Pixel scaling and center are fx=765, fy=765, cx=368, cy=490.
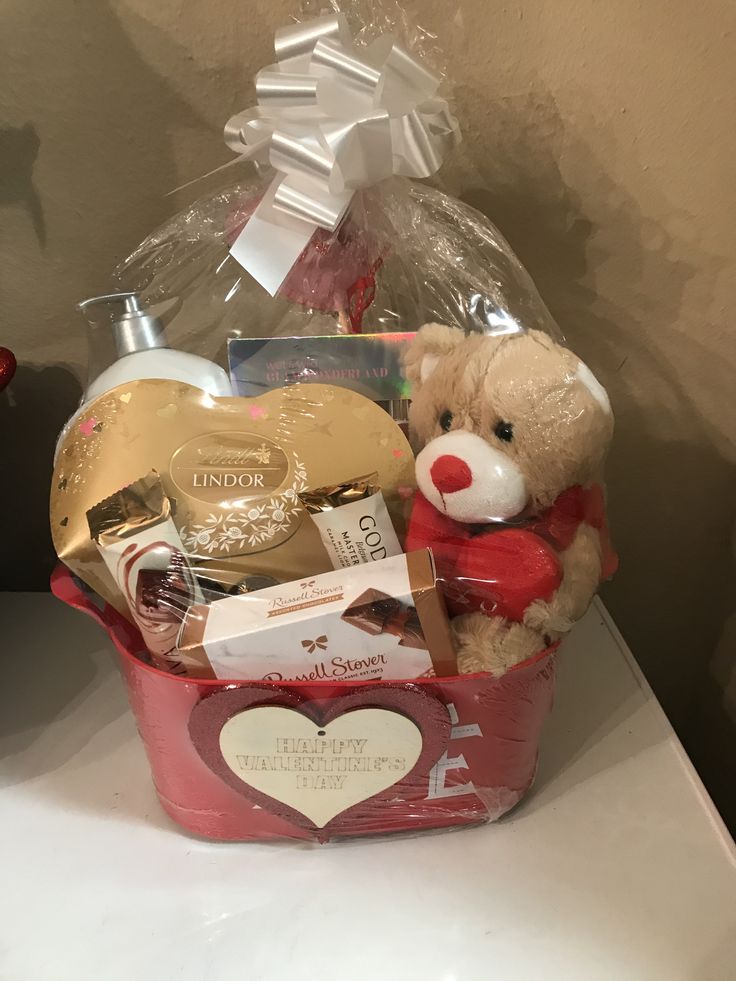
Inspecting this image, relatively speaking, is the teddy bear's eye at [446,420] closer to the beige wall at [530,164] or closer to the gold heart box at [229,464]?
the gold heart box at [229,464]

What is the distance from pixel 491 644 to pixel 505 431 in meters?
0.13

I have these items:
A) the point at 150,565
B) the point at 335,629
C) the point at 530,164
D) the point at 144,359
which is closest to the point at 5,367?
the point at 144,359

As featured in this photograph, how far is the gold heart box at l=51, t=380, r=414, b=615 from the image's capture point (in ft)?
1.57

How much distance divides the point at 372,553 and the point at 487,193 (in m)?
0.35

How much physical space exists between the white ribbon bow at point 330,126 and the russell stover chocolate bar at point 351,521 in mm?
191

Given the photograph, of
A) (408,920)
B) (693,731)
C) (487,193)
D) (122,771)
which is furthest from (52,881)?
(693,731)

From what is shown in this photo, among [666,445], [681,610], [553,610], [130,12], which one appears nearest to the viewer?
[553,610]

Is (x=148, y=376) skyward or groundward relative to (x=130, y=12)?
groundward

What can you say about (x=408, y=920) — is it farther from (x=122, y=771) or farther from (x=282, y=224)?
(x=282, y=224)

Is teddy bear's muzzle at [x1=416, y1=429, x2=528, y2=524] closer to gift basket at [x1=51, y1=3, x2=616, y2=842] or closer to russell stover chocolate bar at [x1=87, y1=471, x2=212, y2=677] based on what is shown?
gift basket at [x1=51, y1=3, x2=616, y2=842]

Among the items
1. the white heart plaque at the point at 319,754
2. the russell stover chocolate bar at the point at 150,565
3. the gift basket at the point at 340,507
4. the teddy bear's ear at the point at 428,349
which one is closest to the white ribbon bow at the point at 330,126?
the gift basket at the point at 340,507

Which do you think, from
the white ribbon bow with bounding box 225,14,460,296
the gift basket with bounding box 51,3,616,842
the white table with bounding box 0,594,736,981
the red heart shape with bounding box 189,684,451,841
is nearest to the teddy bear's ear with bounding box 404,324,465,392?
the gift basket with bounding box 51,3,616,842

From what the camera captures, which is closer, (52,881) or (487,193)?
(52,881)

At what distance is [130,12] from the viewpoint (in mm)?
593
